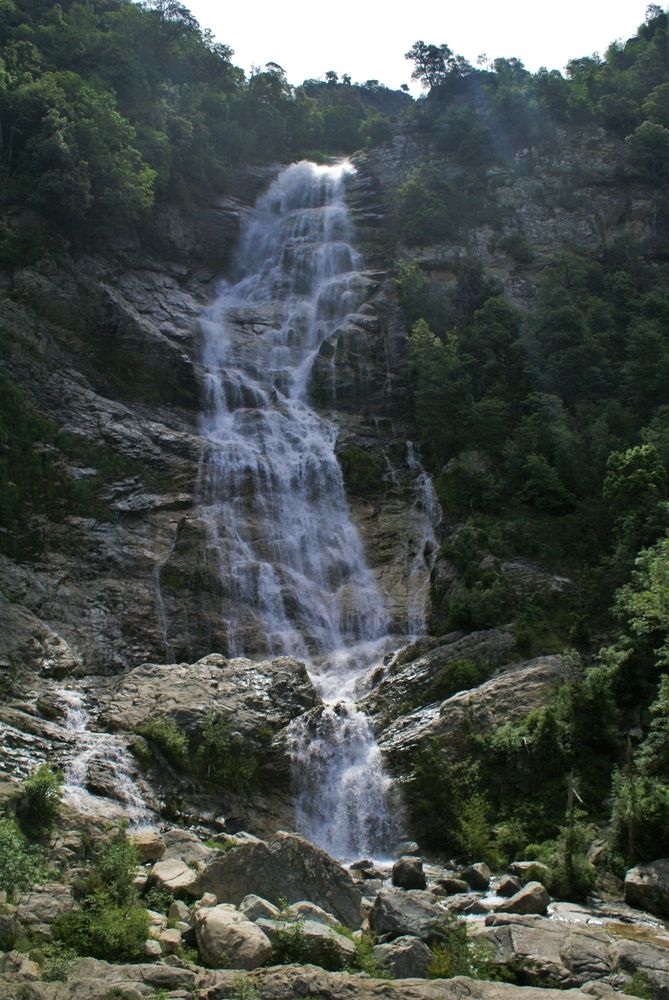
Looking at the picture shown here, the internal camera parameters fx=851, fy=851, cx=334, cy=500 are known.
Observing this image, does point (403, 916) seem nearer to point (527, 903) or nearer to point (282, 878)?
point (282, 878)

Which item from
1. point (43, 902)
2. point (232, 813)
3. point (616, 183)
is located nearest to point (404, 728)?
point (232, 813)

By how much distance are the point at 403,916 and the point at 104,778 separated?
8.44 m

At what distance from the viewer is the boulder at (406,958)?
1155 cm

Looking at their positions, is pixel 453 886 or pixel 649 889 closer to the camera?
pixel 649 889

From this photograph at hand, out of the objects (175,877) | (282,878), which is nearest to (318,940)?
(282,878)

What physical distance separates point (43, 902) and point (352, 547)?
67.2ft

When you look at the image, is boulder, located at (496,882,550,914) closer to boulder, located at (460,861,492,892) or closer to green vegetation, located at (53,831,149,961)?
boulder, located at (460,861,492,892)

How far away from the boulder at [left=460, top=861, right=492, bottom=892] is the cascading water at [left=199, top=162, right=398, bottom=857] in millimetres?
3918

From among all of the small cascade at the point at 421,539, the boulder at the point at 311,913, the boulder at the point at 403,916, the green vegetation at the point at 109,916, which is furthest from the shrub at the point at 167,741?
the small cascade at the point at 421,539

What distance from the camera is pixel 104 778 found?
1897 cm

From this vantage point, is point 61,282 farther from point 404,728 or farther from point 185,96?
point 404,728

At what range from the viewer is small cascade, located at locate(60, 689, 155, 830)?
58.9ft

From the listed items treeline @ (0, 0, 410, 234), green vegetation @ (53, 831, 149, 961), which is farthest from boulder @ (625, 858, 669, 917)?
treeline @ (0, 0, 410, 234)

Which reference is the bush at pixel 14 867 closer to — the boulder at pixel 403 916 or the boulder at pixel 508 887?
the boulder at pixel 403 916
